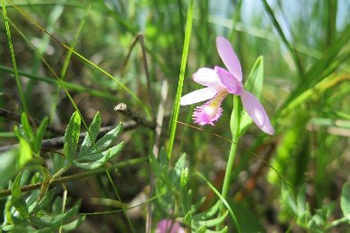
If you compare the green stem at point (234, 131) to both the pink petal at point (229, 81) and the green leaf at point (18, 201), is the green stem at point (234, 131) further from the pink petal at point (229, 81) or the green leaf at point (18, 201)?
the green leaf at point (18, 201)

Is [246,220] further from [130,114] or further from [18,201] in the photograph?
[18,201]

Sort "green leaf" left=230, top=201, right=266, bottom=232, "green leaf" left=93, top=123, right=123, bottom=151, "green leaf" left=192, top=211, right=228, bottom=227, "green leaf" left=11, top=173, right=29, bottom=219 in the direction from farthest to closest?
"green leaf" left=230, top=201, right=266, bottom=232 → "green leaf" left=192, top=211, right=228, bottom=227 → "green leaf" left=93, top=123, right=123, bottom=151 → "green leaf" left=11, top=173, right=29, bottom=219

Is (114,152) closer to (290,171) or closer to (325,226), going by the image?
(325,226)

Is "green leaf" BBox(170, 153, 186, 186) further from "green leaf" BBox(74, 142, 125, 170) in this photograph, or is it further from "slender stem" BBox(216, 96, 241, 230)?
"green leaf" BBox(74, 142, 125, 170)

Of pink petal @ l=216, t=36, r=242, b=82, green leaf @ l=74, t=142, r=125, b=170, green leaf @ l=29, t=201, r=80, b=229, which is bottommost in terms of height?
green leaf @ l=29, t=201, r=80, b=229

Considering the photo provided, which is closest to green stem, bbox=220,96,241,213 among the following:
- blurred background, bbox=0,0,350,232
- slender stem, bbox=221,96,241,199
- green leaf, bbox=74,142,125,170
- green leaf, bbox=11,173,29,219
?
slender stem, bbox=221,96,241,199

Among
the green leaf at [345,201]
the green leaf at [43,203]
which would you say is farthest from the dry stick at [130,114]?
the green leaf at [345,201]

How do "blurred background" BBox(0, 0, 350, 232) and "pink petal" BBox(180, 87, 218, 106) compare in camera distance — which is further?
"blurred background" BBox(0, 0, 350, 232)

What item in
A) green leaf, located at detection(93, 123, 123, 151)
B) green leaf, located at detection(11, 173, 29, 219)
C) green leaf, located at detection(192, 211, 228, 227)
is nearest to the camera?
green leaf, located at detection(11, 173, 29, 219)
